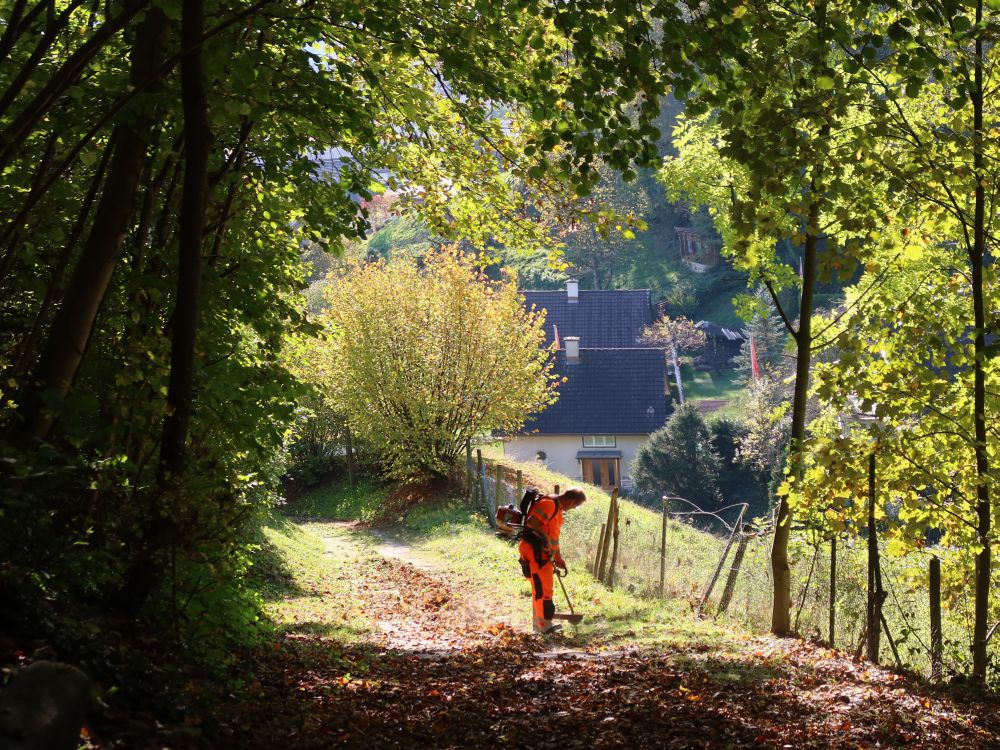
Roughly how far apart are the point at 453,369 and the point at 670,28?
2204 cm

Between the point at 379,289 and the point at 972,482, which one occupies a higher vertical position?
the point at 379,289

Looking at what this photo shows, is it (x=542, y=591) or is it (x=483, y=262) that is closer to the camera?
(x=542, y=591)

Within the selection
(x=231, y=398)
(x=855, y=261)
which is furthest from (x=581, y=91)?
(x=231, y=398)

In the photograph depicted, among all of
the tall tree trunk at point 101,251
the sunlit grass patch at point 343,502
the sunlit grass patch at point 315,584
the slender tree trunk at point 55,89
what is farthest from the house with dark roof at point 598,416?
the slender tree trunk at point 55,89

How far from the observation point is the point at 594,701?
274 inches

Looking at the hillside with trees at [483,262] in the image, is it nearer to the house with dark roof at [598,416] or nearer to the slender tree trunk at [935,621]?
the slender tree trunk at [935,621]

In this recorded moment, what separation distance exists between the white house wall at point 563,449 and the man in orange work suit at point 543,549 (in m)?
37.8

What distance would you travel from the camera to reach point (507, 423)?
1083 inches

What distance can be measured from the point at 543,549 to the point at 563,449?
1548 inches

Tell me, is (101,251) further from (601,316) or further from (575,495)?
(601,316)

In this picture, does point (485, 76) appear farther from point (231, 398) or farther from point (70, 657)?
point (70, 657)

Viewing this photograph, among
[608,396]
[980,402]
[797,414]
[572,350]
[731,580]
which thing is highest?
[572,350]

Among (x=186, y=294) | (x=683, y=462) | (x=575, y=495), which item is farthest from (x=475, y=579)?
(x=683, y=462)

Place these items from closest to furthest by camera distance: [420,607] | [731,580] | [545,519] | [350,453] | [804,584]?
[545,519], [804,584], [731,580], [420,607], [350,453]
